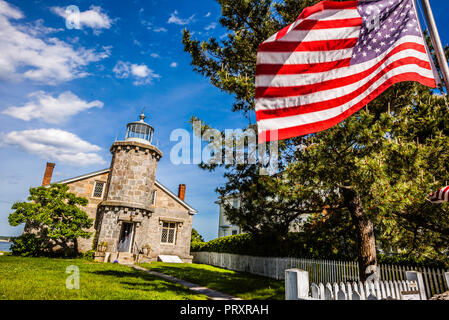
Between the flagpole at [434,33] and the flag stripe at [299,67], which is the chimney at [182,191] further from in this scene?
the flagpole at [434,33]

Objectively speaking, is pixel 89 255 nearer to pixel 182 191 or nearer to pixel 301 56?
pixel 182 191

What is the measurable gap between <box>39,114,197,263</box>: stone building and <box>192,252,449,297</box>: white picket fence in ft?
13.4

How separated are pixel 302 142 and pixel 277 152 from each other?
38.5 inches

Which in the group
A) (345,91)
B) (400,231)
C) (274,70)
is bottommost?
(400,231)

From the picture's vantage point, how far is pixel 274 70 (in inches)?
153

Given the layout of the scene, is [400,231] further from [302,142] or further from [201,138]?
[201,138]

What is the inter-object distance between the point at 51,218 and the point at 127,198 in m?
5.53

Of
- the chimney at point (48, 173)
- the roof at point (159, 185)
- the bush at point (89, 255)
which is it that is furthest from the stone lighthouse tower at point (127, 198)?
the chimney at point (48, 173)

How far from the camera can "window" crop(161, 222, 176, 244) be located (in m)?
25.5

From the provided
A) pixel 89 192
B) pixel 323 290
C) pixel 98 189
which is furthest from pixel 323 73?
pixel 98 189

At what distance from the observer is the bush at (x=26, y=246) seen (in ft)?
61.5

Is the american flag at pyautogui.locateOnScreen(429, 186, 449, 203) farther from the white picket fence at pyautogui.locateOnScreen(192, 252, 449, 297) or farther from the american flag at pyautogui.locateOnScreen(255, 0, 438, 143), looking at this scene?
the american flag at pyautogui.locateOnScreen(255, 0, 438, 143)

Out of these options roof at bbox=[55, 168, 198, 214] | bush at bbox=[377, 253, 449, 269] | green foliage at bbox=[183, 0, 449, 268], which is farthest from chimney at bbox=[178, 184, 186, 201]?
bush at bbox=[377, 253, 449, 269]
